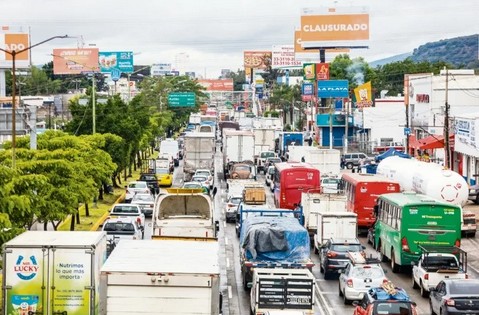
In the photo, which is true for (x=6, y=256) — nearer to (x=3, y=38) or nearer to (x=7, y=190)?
(x=7, y=190)

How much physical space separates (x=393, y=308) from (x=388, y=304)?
146 mm

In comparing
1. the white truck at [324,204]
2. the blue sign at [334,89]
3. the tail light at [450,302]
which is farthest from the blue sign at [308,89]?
the tail light at [450,302]

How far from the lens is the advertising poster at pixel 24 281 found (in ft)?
74.5

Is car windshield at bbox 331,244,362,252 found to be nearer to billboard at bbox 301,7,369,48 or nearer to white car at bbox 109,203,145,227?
white car at bbox 109,203,145,227

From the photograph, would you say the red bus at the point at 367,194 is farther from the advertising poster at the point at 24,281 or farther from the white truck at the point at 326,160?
the advertising poster at the point at 24,281

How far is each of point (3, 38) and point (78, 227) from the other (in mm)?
108992

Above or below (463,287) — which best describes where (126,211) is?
below

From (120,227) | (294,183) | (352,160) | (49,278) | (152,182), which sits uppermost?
(49,278)

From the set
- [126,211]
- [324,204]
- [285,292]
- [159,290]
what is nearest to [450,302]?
[285,292]

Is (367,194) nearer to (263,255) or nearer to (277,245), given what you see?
(263,255)

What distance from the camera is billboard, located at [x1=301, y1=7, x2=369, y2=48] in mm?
154250

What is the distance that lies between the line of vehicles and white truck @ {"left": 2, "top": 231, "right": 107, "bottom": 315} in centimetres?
2

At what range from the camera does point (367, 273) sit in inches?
1230

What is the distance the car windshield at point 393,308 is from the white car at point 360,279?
5.66 metres
